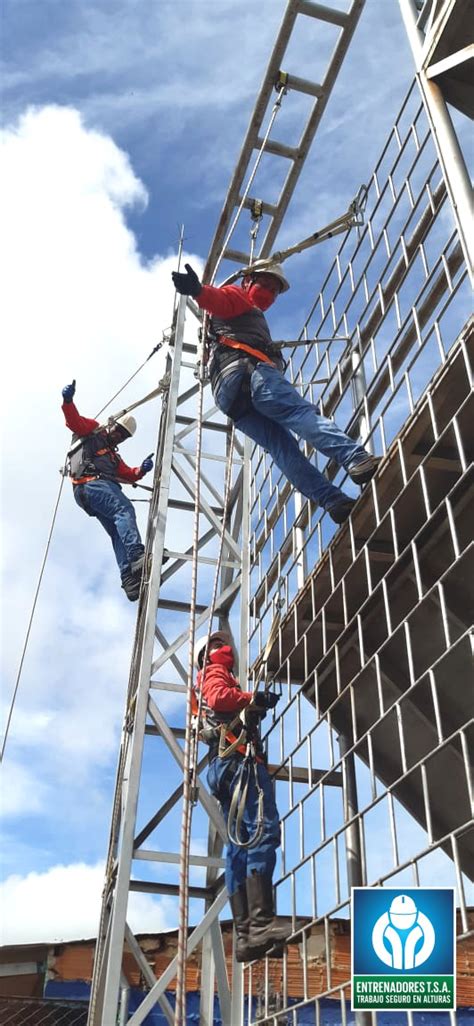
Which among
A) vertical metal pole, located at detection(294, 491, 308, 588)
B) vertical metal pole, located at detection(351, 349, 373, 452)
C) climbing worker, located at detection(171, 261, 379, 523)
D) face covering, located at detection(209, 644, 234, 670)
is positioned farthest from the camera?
vertical metal pole, located at detection(294, 491, 308, 588)

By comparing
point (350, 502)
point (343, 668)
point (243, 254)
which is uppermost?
point (243, 254)

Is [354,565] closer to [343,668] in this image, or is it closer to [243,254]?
[343,668]

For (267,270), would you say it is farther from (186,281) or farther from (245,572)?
(245,572)

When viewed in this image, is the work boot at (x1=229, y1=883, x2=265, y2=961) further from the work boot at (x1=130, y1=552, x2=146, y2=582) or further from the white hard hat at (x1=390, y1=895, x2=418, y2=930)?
the work boot at (x1=130, y1=552, x2=146, y2=582)

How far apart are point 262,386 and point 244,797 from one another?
2798 mm

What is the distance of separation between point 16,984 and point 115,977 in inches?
97.5

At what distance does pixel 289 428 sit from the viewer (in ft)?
20.7

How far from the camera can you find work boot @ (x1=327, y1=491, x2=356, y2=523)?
5.84 metres

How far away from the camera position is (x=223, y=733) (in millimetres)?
6215

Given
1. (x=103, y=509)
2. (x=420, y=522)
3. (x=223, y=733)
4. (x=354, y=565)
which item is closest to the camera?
(x=420, y=522)

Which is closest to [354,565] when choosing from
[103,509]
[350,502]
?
[350,502]

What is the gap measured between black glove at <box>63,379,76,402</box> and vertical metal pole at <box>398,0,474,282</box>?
5.82 meters

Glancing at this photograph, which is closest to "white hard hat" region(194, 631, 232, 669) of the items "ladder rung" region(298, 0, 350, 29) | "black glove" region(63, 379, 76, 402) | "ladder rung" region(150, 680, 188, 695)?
"ladder rung" region(150, 680, 188, 695)

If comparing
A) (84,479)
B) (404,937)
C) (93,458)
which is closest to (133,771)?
(404,937)
